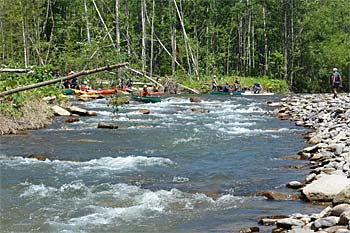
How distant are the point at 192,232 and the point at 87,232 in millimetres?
1479

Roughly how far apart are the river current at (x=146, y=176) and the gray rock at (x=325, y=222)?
1105 millimetres

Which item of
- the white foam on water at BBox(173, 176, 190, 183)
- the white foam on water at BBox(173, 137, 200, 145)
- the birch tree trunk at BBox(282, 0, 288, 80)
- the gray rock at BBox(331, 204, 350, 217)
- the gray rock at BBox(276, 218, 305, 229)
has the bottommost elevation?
the white foam on water at BBox(173, 176, 190, 183)

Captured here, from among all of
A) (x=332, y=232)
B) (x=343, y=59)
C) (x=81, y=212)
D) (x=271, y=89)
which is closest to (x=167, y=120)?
(x=81, y=212)

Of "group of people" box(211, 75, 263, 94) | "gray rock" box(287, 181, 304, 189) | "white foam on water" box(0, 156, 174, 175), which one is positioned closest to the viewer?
"gray rock" box(287, 181, 304, 189)

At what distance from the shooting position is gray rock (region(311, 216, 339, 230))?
674cm

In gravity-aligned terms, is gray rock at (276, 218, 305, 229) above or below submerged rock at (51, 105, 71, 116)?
below

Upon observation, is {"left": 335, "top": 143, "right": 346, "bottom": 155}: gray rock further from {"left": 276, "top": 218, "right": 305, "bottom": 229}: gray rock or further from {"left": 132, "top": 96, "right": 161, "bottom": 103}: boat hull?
{"left": 132, "top": 96, "right": 161, "bottom": 103}: boat hull

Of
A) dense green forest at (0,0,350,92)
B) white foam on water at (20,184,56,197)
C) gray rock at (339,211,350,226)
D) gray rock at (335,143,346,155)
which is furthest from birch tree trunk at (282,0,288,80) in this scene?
gray rock at (339,211,350,226)

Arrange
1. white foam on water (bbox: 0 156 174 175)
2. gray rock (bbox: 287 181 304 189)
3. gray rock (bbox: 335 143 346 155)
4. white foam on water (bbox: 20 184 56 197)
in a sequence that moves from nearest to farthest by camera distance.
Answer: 1. white foam on water (bbox: 20 184 56 197)
2. gray rock (bbox: 287 181 304 189)
3. white foam on water (bbox: 0 156 174 175)
4. gray rock (bbox: 335 143 346 155)

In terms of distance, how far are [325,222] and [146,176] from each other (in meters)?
4.91

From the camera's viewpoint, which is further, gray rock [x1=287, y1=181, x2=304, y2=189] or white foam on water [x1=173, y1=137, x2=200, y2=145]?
white foam on water [x1=173, y1=137, x2=200, y2=145]

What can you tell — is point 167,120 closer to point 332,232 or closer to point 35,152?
point 35,152

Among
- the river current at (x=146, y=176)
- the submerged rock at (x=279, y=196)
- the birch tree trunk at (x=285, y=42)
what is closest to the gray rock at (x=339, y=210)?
the river current at (x=146, y=176)

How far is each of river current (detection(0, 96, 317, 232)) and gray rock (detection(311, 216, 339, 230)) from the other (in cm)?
110
